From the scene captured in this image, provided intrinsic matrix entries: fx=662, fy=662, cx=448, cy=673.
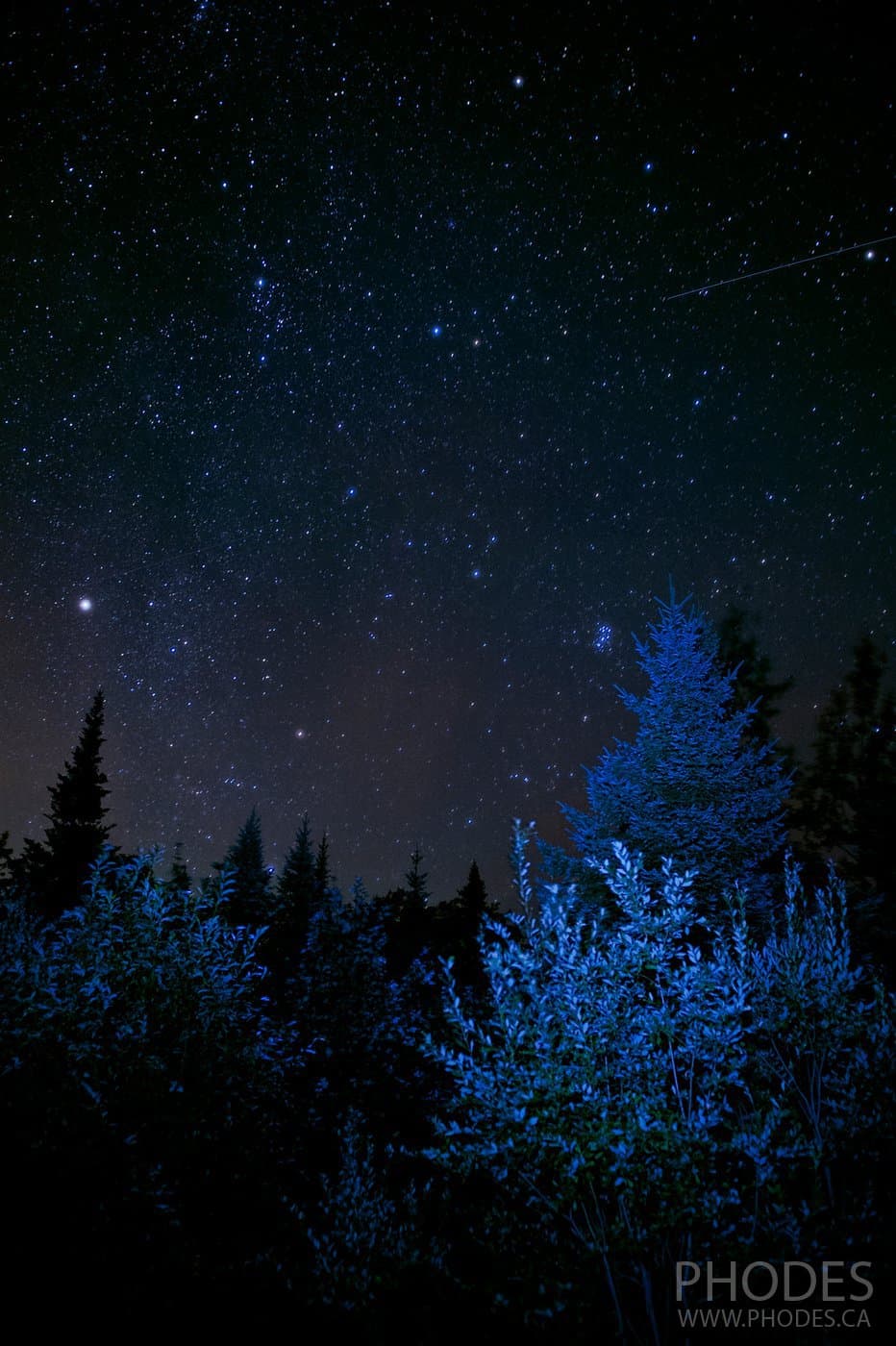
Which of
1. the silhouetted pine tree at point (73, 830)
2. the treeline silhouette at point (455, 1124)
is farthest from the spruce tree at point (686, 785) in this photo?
the silhouetted pine tree at point (73, 830)

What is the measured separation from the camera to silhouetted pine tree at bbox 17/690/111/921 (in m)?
30.6

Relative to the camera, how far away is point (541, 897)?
6312mm

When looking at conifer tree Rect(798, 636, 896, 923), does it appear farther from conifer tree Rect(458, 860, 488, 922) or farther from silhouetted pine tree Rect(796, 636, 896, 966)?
conifer tree Rect(458, 860, 488, 922)

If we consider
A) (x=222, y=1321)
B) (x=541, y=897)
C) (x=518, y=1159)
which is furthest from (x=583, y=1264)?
(x=222, y=1321)

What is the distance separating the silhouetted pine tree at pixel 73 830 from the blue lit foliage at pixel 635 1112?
29895 mm

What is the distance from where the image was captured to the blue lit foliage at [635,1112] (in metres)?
4.48

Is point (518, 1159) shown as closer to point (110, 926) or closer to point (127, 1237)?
point (127, 1237)

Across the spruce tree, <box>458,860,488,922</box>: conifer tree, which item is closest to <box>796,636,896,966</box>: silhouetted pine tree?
the spruce tree

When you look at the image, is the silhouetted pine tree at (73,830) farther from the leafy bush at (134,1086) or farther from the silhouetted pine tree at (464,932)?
the leafy bush at (134,1086)

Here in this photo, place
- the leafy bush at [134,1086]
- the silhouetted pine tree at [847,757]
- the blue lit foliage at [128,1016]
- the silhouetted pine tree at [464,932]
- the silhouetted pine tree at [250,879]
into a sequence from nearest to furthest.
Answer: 1. the leafy bush at [134,1086]
2. the blue lit foliage at [128,1016]
3. the silhouetted pine tree at [464,932]
4. the silhouetted pine tree at [847,757]
5. the silhouetted pine tree at [250,879]

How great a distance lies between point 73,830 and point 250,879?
15.9 m

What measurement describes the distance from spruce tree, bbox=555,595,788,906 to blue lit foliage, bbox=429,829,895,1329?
7.50m

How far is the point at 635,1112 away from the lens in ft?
15.4

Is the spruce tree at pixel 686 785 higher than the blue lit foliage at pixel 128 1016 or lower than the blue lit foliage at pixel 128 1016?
higher
